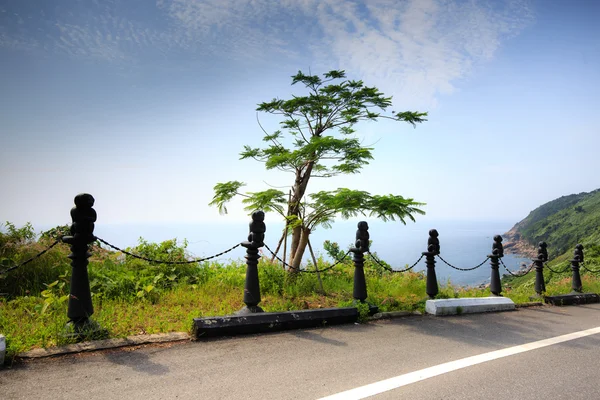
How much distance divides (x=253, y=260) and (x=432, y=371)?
9.84 feet

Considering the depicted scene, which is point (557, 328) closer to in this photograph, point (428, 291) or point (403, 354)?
point (428, 291)

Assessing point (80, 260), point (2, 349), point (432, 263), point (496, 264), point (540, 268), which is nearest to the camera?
point (2, 349)

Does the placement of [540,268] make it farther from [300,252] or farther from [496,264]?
[300,252]

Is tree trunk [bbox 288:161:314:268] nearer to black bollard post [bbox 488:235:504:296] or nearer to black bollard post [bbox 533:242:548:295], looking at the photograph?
black bollard post [bbox 488:235:504:296]

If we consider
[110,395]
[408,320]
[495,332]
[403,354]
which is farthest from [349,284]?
[110,395]

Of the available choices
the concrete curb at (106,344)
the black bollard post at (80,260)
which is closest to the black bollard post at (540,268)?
the concrete curb at (106,344)

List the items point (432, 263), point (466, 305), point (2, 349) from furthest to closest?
point (432, 263) → point (466, 305) → point (2, 349)

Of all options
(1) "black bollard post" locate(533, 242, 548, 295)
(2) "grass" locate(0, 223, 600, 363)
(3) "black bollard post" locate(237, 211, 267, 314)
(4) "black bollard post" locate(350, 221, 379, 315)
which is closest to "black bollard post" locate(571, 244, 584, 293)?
(1) "black bollard post" locate(533, 242, 548, 295)

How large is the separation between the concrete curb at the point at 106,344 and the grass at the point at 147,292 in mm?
170

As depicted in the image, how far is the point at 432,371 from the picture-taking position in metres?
4.26

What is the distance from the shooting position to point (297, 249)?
30.1ft

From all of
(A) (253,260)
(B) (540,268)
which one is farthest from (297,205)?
(B) (540,268)

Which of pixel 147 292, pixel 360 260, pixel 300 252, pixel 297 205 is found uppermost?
pixel 297 205

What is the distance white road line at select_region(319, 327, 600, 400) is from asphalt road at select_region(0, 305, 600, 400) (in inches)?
3.0
